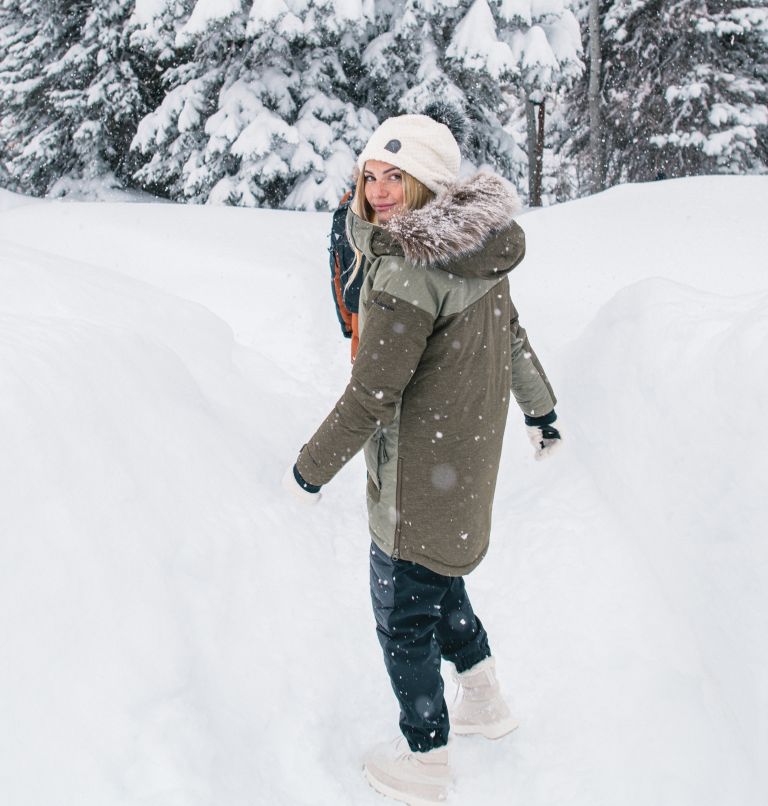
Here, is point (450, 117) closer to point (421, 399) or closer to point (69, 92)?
point (421, 399)

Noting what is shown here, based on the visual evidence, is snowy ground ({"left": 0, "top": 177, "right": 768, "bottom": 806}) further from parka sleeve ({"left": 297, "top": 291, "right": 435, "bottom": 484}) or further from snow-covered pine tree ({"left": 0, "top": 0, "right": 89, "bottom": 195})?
snow-covered pine tree ({"left": 0, "top": 0, "right": 89, "bottom": 195})

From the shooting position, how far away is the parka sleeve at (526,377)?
92.3 inches

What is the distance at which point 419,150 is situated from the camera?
5.96 feet

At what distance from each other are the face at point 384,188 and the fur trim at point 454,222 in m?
0.12

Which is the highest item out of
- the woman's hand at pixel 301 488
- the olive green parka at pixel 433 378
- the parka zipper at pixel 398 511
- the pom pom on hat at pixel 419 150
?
the pom pom on hat at pixel 419 150

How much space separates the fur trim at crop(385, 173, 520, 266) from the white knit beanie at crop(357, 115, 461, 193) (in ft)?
0.23

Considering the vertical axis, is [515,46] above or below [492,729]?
above

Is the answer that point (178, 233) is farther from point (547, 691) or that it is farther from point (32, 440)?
point (547, 691)

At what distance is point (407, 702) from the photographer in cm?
205

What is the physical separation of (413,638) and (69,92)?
1619 cm

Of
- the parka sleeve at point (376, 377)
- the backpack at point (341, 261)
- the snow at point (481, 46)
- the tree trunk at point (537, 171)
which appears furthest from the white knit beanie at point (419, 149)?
the tree trunk at point (537, 171)

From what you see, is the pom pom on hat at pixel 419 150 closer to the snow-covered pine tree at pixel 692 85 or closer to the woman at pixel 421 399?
the woman at pixel 421 399

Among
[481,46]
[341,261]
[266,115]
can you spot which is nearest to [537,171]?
[481,46]

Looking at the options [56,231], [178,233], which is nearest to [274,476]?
[178,233]
